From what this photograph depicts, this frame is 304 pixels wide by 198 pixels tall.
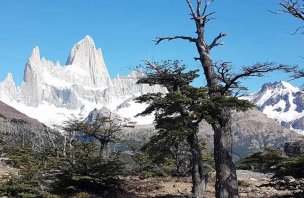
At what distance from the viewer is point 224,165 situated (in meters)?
17.2

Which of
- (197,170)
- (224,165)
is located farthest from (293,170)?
(197,170)

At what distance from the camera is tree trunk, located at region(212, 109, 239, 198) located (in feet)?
56.1

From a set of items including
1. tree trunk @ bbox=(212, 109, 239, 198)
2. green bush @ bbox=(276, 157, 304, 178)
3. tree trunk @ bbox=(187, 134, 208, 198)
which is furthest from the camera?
tree trunk @ bbox=(187, 134, 208, 198)

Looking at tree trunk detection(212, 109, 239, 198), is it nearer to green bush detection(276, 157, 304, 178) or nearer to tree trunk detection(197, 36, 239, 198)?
tree trunk detection(197, 36, 239, 198)

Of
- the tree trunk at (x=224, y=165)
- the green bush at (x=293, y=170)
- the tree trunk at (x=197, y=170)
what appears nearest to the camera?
the tree trunk at (x=224, y=165)

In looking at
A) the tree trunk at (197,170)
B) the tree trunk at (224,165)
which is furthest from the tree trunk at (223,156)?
the tree trunk at (197,170)

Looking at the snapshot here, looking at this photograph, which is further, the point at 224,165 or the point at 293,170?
the point at 293,170

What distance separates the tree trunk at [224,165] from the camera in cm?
1711

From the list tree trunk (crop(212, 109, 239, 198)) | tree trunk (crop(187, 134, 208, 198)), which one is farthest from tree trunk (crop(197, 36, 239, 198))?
tree trunk (crop(187, 134, 208, 198))

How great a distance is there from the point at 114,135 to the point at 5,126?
445 ft

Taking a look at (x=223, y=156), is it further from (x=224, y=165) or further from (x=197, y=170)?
(x=197, y=170)

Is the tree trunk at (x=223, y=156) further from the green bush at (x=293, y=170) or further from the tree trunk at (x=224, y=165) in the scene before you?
the green bush at (x=293, y=170)

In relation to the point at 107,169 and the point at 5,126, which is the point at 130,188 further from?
the point at 5,126

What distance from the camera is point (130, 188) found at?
26547 millimetres
